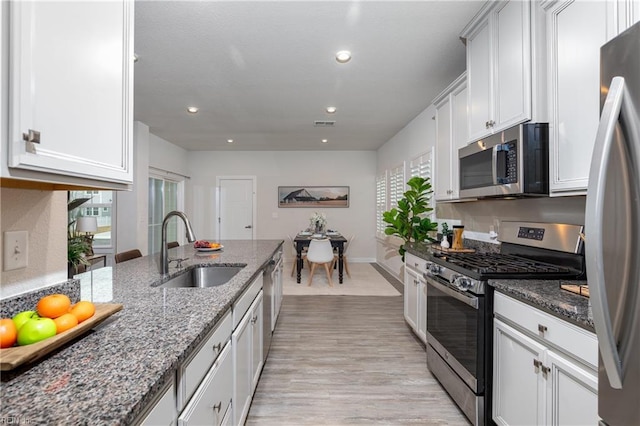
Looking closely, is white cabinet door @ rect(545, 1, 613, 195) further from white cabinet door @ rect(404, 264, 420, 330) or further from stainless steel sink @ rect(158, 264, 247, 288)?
stainless steel sink @ rect(158, 264, 247, 288)

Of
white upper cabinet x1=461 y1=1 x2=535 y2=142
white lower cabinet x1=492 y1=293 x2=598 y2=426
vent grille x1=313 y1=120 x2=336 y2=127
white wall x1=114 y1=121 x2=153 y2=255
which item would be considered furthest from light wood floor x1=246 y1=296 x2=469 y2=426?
white wall x1=114 y1=121 x2=153 y2=255

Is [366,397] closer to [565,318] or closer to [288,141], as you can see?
[565,318]

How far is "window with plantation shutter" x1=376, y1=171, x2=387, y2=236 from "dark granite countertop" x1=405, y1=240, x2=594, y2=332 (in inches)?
187

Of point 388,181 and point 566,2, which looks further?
point 388,181

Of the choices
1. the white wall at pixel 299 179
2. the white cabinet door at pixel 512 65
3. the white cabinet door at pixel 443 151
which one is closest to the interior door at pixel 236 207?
the white wall at pixel 299 179

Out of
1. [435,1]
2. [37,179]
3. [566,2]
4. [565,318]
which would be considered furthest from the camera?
[435,1]

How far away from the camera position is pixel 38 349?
2.38ft

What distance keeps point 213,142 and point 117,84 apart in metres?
5.70

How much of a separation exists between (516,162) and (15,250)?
88.4 inches

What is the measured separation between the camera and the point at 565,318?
47.9 inches

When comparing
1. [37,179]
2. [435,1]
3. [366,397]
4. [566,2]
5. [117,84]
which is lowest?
[366,397]

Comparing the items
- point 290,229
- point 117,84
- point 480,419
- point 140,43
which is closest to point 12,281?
point 117,84

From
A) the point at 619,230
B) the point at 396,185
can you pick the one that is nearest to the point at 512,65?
the point at 619,230

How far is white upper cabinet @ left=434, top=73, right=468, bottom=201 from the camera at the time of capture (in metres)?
2.52
